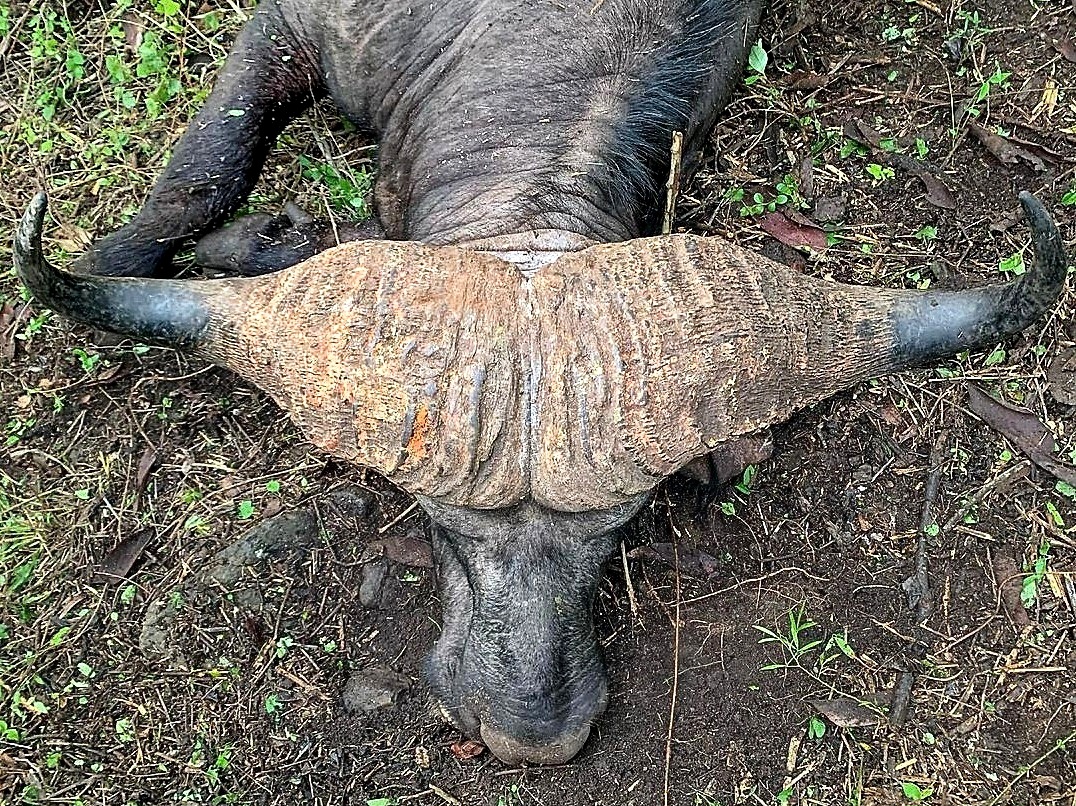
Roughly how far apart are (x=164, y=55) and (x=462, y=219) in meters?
2.56

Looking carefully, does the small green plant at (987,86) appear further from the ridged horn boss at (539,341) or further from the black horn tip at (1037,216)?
the black horn tip at (1037,216)

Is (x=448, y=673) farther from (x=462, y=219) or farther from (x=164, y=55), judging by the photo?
(x=164, y=55)

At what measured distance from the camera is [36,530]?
17.3 feet

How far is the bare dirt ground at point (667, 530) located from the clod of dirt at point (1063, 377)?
17 millimetres

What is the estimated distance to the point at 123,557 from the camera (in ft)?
17.3

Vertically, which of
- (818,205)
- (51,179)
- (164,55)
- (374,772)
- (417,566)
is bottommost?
(374,772)

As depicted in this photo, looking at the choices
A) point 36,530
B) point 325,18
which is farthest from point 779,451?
point 36,530

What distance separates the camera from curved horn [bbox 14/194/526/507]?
10.6ft

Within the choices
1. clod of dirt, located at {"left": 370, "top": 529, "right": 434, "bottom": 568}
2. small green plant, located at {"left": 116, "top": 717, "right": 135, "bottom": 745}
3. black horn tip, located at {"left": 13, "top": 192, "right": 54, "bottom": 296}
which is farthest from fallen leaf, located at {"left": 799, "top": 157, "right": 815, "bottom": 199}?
small green plant, located at {"left": 116, "top": 717, "right": 135, "bottom": 745}

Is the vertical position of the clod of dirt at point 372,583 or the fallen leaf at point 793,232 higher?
the fallen leaf at point 793,232

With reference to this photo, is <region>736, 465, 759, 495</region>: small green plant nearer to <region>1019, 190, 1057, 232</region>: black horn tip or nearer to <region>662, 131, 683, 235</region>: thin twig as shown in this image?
<region>662, 131, 683, 235</region>: thin twig

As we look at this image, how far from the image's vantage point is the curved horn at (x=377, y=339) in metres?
3.24

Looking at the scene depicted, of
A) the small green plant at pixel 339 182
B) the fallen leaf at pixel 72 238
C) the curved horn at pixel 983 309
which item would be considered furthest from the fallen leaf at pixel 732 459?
the fallen leaf at pixel 72 238

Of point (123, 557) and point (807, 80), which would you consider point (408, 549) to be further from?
point (807, 80)
